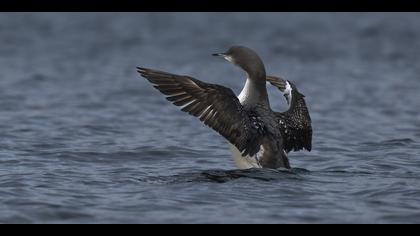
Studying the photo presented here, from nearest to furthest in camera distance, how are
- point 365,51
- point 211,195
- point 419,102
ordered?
point 211,195, point 419,102, point 365,51

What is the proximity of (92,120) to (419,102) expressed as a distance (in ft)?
20.1


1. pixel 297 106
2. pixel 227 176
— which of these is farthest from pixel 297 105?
pixel 227 176

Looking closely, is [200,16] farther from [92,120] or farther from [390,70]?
[92,120]

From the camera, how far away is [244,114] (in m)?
10.5

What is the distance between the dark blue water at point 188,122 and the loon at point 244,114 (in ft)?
0.91

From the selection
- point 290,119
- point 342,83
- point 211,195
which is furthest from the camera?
point 342,83

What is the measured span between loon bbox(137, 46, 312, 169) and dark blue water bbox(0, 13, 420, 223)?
28 centimetres

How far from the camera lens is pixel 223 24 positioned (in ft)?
97.1

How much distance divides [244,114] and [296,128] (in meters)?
1.10

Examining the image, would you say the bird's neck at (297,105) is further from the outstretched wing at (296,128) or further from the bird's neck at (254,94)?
the bird's neck at (254,94)

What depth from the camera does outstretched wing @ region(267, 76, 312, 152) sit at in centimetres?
1126

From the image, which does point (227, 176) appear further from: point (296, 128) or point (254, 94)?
point (296, 128)

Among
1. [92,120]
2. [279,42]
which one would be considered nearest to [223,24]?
[279,42]

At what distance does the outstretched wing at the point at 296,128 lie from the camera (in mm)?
11258
